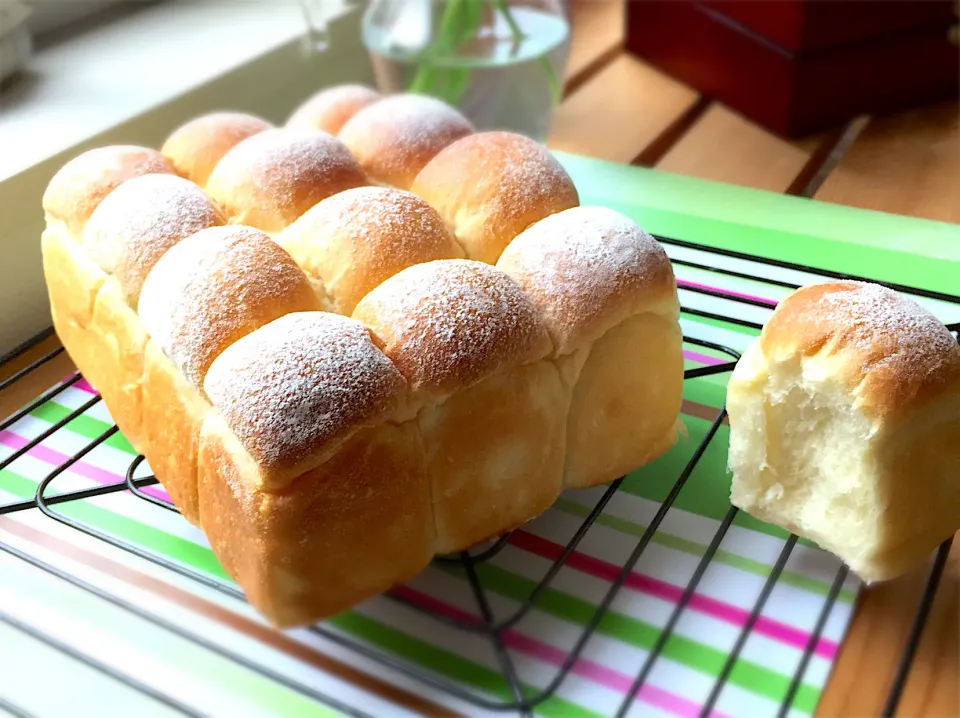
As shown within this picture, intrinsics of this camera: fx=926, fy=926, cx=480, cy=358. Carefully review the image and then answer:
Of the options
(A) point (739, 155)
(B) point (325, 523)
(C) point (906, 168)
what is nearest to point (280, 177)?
(B) point (325, 523)

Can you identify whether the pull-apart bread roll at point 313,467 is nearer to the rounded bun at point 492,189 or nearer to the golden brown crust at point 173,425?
the golden brown crust at point 173,425

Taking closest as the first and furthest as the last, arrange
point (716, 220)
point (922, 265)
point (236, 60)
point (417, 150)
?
point (417, 150) < point (922, 265) < point (716, 220) < point (236, 60)

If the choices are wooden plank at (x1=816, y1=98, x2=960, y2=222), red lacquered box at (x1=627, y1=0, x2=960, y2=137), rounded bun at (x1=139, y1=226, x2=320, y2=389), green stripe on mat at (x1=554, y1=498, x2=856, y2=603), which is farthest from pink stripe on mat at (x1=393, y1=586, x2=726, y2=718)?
red lacquered box at (x1=627, y1=0, x2=960, y2=137)

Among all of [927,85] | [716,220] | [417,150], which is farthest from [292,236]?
[927,85]

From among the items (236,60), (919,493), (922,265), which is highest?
(236,60)

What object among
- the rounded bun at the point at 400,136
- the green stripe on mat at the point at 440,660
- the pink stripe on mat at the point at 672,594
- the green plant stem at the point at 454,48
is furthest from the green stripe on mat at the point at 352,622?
the green plant stem at the point at 454,48

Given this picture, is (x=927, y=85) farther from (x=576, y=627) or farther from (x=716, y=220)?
(x=576, y=627)

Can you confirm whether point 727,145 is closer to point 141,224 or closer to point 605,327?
point 605,327

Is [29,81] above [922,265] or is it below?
above
